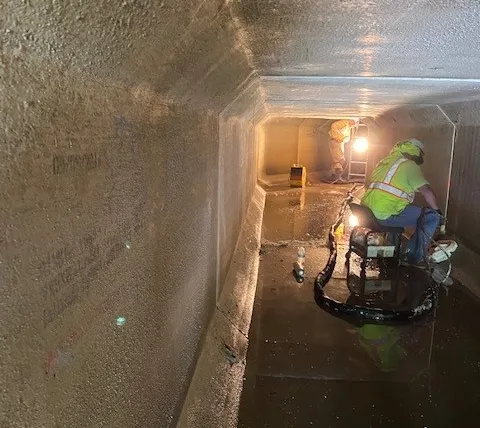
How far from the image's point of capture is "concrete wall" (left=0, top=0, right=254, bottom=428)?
95cm

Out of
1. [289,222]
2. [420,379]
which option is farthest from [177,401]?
[289,222]

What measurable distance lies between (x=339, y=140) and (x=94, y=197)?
45.9ft

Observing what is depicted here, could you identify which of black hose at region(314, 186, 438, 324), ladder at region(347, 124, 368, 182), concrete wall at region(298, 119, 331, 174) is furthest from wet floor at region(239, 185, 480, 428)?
concrete wall at region(298, 119, 331, 174)

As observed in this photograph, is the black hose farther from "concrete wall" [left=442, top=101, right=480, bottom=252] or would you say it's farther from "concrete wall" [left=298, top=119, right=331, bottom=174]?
"concrete wall" [left=298, top=119, right=331, bottom=174]

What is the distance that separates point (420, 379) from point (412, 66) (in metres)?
2.31

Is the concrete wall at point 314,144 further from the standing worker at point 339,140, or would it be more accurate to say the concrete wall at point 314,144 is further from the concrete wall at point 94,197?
the concrete wall at point 94,197

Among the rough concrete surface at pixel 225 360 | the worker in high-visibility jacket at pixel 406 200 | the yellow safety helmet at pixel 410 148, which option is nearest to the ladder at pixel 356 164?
the yellow safety helmet at pixel 410 148

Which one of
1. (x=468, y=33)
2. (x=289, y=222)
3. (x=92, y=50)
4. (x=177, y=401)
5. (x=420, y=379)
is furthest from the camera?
(x=289, y=222)

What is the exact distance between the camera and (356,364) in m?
3.72

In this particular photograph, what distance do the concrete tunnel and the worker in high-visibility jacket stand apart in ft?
7.82

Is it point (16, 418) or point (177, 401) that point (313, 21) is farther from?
point (177, 401)

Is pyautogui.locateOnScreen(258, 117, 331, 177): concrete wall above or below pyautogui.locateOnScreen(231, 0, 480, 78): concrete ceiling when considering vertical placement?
below

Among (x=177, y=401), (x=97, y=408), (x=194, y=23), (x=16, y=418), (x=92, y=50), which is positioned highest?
(x=194, y=23)

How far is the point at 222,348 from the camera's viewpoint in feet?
11.9
